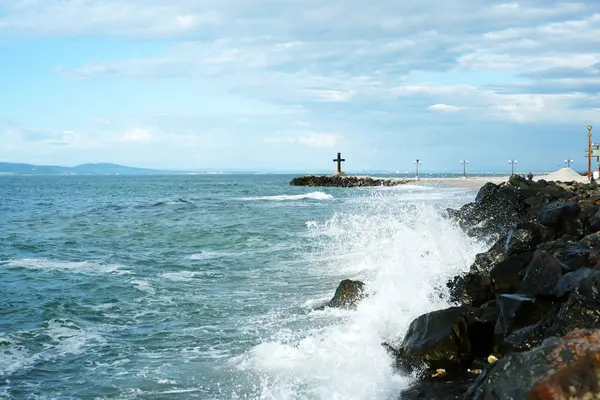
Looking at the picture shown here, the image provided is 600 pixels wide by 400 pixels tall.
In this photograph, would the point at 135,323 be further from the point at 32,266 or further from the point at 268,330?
the point at 32,266

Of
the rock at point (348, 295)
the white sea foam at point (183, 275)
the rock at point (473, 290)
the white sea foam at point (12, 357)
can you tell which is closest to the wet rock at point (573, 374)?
the rock at point (473, 290)

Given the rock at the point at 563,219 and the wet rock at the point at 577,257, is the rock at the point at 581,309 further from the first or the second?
the rock at the point at 563,219

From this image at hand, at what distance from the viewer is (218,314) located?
439 inches

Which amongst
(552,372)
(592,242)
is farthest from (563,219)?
(552,372)

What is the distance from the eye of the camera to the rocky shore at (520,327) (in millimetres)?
3736

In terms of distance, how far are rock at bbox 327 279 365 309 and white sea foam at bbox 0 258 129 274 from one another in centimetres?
765

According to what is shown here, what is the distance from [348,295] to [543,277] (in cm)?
442

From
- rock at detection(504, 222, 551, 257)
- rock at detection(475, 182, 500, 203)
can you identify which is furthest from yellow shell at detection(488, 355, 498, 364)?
rock at detection(475, 182, 500, 203)

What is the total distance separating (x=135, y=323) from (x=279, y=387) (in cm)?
457

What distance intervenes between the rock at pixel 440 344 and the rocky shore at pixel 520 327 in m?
0.01

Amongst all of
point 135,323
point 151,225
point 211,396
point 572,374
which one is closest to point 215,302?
point 135,323

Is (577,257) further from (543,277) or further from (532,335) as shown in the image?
(532,335)

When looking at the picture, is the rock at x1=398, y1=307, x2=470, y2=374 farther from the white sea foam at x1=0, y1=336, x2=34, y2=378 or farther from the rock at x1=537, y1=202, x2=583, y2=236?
the white sea foam at x1=0, y1=336, x2=34, y2=378

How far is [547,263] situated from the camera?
22.8 feet
